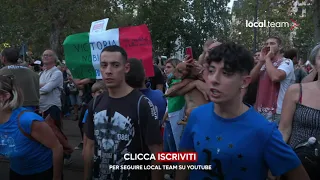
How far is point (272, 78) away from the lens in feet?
15.2

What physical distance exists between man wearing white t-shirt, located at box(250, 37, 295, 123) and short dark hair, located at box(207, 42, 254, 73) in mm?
2367

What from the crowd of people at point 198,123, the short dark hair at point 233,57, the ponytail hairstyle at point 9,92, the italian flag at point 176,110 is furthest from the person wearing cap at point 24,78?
the short dark hair at point 233,57

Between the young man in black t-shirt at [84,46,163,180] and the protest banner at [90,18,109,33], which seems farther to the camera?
the protest banner at [90,18,109,33]

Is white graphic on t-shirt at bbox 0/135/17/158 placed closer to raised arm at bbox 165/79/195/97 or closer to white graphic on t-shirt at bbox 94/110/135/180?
white graphic on t-shirt at bbox 94/110/135/180

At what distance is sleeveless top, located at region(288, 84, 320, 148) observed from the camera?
294cm

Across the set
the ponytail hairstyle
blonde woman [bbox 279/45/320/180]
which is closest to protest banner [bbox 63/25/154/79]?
the ponytail hairstyle

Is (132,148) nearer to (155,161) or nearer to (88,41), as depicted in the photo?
(155,161)

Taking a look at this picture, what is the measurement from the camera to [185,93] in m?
4.66

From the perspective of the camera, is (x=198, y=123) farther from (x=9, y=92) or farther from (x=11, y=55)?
(x=11, y=55)

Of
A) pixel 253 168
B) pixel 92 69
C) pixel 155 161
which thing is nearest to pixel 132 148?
pixel 155 161

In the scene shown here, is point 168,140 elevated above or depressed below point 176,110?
below

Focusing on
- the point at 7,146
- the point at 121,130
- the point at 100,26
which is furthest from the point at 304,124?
the point at 100,26

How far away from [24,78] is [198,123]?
14.2 ft

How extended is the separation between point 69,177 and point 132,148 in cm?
357
